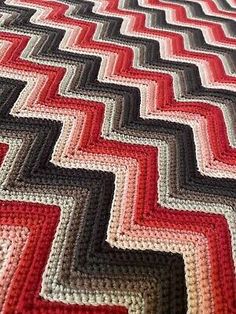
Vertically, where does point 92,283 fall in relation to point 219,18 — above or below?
below

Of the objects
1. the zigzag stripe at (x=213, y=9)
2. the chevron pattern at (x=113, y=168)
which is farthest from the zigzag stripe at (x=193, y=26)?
the zigzag stripe at (x=213, y=9)

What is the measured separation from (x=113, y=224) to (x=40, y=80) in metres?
0.49

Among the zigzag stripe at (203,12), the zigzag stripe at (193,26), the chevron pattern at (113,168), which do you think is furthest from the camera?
the zigzag stripe at (203,12)

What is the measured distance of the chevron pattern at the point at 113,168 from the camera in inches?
25.5

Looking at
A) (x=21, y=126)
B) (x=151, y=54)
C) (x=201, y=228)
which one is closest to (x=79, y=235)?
(x=201, y=228)

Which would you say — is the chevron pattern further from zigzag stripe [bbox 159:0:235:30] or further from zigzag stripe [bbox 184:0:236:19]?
zigzag stripe [bbox 184:0:236:19]

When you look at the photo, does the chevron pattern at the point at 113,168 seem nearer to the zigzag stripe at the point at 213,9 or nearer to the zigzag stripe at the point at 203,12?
the zigzag stripe at the point at 203,12

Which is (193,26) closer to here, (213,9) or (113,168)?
(213,9)

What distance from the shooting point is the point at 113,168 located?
0.87m

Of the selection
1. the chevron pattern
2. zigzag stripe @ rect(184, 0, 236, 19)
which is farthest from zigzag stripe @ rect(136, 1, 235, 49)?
zigzag stripe @ rect(184, 0, 236, 19)

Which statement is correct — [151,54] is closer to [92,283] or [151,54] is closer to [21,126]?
[21,126]

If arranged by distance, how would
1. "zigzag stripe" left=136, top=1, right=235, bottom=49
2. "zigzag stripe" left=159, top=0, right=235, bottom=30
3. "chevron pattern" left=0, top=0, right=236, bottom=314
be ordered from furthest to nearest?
"zigzag stripe" left=159, top=0, right=235, bottom=30 < "zigzag stripe" left=136, top=1, right=235, bottom=49 < "chevron pattern" left=0, top=0, right=236, bottom=314

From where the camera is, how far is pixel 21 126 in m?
0.92

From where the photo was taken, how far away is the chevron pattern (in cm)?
65
